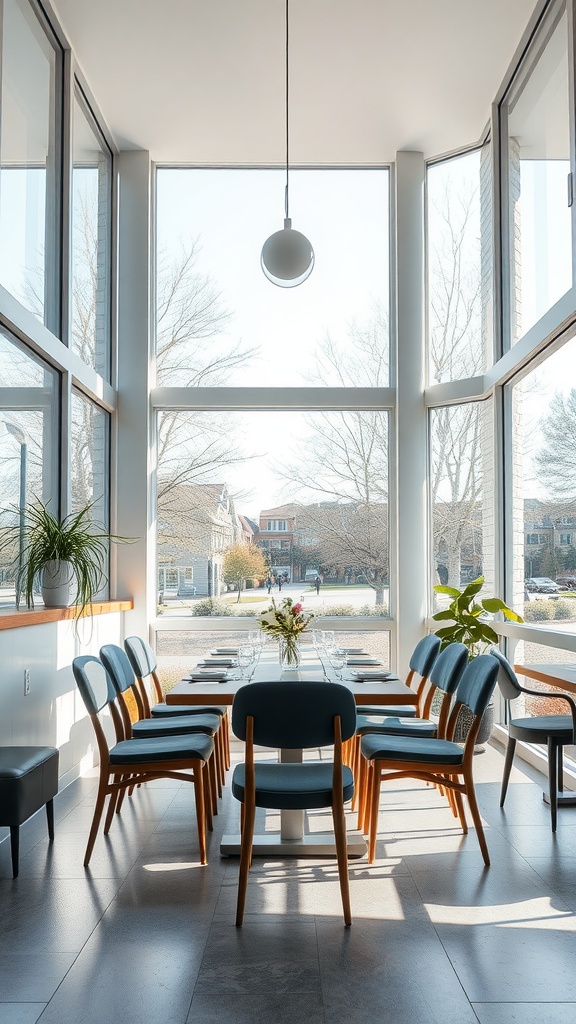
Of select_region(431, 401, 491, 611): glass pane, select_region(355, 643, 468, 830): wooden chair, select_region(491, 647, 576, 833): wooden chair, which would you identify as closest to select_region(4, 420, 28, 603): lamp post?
select_region(355, 643, 468, 830): wooden chair

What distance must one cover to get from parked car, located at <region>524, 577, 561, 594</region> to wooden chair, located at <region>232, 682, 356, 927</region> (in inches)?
90.0

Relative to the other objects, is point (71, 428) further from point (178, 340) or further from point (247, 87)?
point (247, 87)

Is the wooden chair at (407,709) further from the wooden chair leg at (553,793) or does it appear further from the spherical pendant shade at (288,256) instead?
the spherical pendant shade at (288,256)

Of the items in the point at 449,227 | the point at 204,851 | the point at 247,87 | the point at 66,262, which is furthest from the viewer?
the point at 449,227

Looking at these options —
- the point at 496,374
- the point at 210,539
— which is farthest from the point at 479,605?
the point at 210,539

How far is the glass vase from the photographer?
4.54 m

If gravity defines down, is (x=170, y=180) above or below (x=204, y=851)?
above

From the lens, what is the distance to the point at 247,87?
593 centimetres

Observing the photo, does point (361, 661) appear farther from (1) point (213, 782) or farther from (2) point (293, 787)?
(2) point (293, 787)

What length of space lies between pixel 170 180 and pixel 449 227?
2.32 metres

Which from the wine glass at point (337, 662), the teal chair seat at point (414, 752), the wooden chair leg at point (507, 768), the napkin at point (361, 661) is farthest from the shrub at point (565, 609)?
the wine glass at point (337, 662)

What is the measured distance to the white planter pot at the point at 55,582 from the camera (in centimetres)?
498

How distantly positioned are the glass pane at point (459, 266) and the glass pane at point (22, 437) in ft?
10.3

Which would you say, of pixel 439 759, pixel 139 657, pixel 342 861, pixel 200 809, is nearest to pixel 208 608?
pixel 139 657
